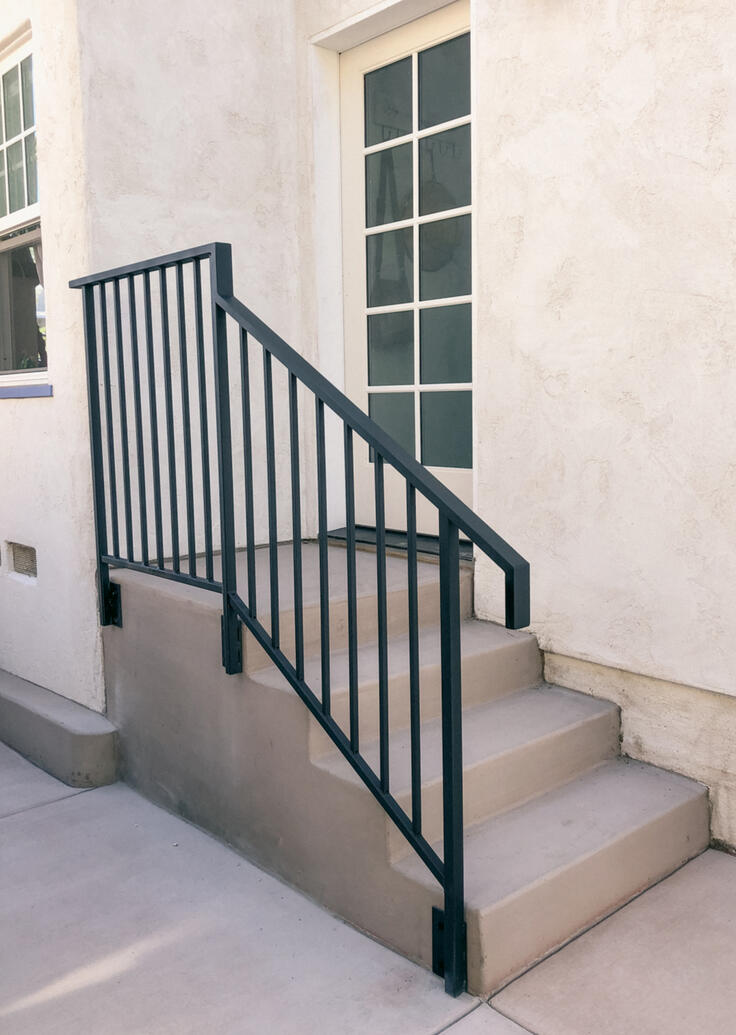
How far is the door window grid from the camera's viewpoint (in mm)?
3303

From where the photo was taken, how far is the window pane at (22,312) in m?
3.49

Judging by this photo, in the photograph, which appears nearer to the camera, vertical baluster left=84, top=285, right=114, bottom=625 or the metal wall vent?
vertical baluster left=84, top=285, right=114, bottom=625

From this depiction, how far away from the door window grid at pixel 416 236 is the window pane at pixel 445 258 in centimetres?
2

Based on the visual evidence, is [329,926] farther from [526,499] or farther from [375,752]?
[526,499]

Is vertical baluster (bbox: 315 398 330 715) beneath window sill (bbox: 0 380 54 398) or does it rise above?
beneath

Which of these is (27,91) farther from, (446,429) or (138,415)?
(446,429)

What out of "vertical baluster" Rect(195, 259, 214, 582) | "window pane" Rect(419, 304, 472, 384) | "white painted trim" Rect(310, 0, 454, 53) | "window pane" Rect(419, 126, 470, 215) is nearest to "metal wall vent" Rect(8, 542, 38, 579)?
"vertical baluster" Rect(195, 259, 214, 582)

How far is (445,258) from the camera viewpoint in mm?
3344

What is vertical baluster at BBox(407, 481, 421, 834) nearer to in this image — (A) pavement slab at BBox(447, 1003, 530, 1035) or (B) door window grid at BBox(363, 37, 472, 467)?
(A) pavement slab at BBox(447, 1003, 530, 1035)

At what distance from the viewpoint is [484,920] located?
6.18 ft

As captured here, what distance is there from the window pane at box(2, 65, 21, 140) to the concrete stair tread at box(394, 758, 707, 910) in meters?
3.00

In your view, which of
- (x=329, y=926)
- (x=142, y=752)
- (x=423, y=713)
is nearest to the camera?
(x=329, y=926)

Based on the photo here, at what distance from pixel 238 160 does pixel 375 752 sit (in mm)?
2287

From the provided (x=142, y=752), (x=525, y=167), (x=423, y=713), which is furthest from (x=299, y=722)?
(x=525, y=167)
